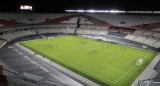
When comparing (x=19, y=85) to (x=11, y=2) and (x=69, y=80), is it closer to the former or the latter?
(x=69, y=80)

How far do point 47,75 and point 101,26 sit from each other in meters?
53.8

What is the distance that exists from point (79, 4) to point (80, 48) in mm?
38954

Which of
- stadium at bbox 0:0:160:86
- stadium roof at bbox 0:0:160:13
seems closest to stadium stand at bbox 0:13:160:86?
stadium at bbox 0:0:160:86

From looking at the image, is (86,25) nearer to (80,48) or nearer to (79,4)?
(79,4)

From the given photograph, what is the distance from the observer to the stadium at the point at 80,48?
1961 cm

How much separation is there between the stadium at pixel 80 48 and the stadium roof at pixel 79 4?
3386 mm

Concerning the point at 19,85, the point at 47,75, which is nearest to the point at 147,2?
the point at 47,75

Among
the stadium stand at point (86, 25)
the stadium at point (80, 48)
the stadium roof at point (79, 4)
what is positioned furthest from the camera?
the stadium stand at point (86, 25)

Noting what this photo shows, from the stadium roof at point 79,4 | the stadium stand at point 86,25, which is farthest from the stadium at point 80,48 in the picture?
the stadium roof at point 79,4

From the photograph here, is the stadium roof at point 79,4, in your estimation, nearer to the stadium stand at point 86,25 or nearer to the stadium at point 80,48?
the stadium at point 80,48

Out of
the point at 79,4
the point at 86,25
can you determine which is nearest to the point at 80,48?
the point at 86,25

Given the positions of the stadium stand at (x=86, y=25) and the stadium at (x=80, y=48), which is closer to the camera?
the stadium at (x=80, y=48)

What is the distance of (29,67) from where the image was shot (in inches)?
900

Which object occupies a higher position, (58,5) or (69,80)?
(58,5)
